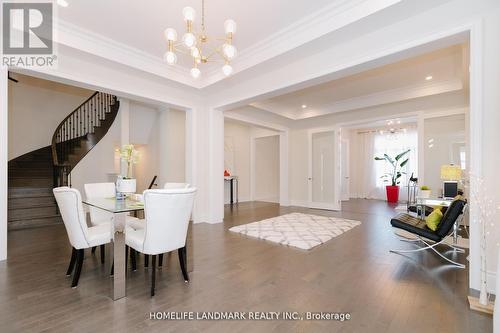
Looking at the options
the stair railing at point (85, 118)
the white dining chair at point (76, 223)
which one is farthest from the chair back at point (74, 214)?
the stair railing at point (85, 118)

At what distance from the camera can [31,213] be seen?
487 centimetres

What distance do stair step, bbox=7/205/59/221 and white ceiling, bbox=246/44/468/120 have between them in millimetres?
5253

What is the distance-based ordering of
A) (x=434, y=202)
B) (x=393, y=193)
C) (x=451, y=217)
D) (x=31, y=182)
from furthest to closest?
(x=393, y=193) < (x=31, y=182) < (x=434, y=202) < (x=451, y=217)

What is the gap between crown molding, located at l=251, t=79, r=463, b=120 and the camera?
5039 mm

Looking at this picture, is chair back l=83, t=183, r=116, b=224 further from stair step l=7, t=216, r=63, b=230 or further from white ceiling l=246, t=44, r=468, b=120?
white ceiling l=246, t=44, r=468, b=120

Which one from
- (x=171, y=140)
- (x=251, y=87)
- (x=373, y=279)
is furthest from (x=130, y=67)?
(x=373, y=279)

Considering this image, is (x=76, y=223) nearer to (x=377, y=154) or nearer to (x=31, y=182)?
(x=31, y=182)

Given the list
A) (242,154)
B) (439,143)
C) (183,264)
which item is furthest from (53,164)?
(439,143)

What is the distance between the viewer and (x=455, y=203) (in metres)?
2.93

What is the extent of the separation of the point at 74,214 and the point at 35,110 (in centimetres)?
683

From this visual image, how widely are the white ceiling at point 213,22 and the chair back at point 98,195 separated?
6.40 ft

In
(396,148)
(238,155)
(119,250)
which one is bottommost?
(119,250)

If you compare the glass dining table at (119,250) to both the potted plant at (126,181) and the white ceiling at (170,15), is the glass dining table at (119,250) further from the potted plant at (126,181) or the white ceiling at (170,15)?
the white ceiling at (170,15)

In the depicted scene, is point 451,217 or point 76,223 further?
point 451,217
